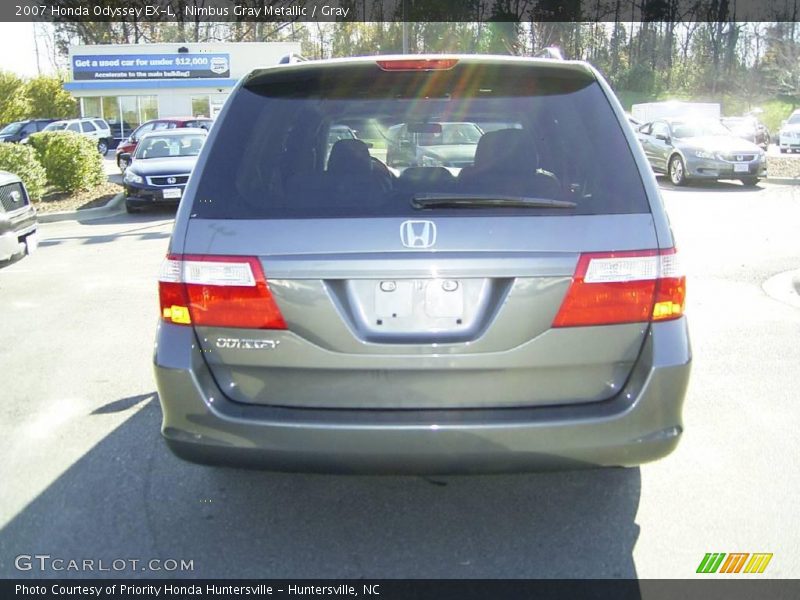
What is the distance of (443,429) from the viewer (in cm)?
274

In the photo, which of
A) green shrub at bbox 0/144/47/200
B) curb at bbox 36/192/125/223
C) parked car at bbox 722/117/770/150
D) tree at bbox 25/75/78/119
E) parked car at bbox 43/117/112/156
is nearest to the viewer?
curb at bbox 36/192/125/223

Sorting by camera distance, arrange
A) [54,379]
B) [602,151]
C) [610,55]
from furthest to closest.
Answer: [610,55] < [54,379] < [602,151]

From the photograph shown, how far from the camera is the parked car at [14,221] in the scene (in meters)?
6.99

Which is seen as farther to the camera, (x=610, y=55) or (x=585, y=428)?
(x=610, y=55)

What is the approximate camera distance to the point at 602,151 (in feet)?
9.69

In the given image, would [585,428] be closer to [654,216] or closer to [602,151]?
[654,216]

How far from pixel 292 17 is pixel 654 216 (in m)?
57.5

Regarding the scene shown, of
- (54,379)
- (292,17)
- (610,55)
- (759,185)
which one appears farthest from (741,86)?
(54,379)

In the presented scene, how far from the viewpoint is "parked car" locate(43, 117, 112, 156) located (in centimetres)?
3403

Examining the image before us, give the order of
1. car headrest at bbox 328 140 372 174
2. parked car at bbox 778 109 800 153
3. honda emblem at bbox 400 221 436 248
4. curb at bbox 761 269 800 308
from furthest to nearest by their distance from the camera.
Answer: parked car at bbox 778 109 800 153 < curb at bbox 761 269 800 308 < car headrest at bbox 328 140 372 174 < honda emblem at bbox 400 221 436 248

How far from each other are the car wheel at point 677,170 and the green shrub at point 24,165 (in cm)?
1351

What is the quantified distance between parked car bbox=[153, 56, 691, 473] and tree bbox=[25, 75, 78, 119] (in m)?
53.8

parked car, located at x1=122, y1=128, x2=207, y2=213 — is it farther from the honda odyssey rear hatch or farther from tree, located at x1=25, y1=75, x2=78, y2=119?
tree, located at x1=25, y1=75, x2=78, y2=119

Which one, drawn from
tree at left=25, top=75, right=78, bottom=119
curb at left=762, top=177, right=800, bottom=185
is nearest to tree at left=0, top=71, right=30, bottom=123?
tree at left=25, top=75, right=78, bottom=119
